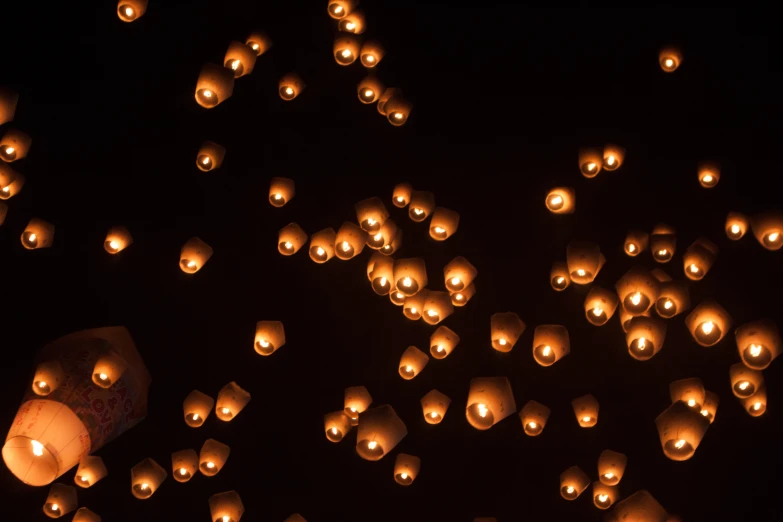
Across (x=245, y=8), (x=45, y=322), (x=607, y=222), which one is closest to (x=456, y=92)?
(x=607, y=222)

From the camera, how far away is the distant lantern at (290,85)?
2.79 m

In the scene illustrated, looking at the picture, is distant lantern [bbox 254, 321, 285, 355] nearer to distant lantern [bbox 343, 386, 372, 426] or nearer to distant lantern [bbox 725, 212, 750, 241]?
distant lantern [bbox 343, 386, 372, 426]

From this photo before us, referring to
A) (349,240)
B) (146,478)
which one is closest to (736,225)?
(349,240)

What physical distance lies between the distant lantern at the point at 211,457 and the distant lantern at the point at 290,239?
83 cm

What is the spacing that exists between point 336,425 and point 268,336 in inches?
18.3

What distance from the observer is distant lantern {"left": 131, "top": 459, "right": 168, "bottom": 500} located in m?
2.44

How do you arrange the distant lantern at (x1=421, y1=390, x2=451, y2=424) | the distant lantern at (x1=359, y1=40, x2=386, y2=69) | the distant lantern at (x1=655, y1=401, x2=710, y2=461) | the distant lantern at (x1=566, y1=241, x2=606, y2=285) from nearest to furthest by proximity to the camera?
the distant lantern at (x1=655, y1=401, x2=710, y2=461) < the distant lantern at (x1=566, y1=241, x2=606, y2=285) < the distant lantern at (x1=421, y1=390, x2=451, y2=424) < the distant lantern at (x1=359, y1=40, x2=386, y2=69)

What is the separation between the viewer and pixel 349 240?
96.9 inches

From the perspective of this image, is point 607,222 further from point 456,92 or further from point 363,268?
point 363,268

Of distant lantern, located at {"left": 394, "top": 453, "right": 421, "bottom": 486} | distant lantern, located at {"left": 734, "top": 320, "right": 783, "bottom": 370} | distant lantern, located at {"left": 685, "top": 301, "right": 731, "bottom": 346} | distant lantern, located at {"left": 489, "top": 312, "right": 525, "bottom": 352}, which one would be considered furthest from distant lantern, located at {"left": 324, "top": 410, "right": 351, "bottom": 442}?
distant lantern, located at {"left": 734, "top": 320, "right": 783, "bottom": 370}

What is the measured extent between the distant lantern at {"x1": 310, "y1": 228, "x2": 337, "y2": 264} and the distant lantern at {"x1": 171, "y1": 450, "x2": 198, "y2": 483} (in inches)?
37.8

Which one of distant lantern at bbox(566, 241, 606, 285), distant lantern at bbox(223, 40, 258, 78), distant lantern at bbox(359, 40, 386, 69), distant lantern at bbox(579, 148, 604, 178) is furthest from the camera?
distant lantern at bbox(359, 40, 386, 69)

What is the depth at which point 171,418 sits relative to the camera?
273 cm

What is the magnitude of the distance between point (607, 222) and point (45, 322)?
2591mm
